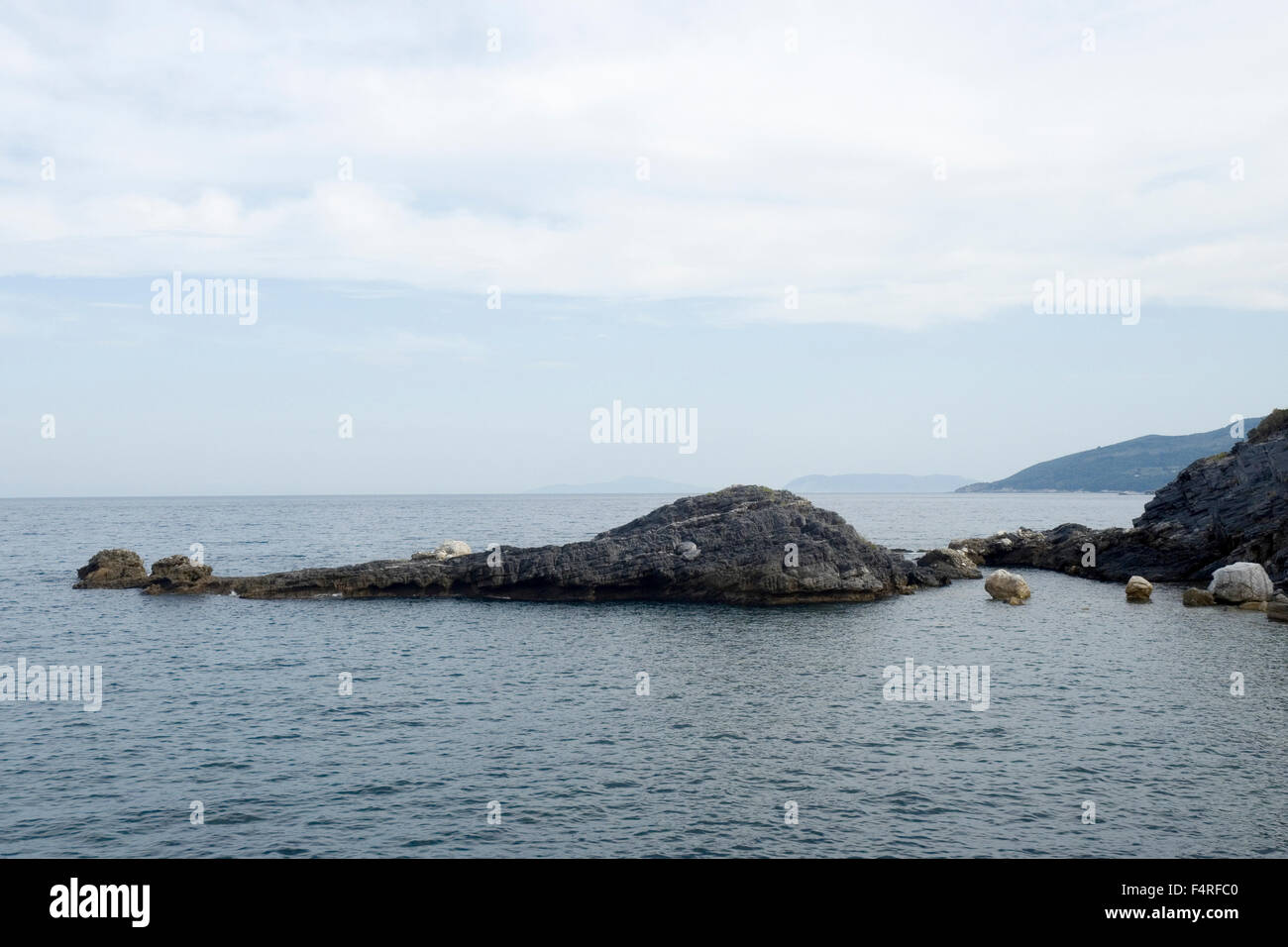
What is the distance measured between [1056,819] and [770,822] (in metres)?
6.85

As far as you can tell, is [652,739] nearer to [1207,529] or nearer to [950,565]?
[950,565]

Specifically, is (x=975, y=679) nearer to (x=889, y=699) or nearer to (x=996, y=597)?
(x=889, y=699)

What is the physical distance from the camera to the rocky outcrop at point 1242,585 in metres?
51.3

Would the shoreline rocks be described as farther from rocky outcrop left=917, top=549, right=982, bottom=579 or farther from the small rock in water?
the small rock in water

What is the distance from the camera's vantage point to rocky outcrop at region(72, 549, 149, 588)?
67.1 m

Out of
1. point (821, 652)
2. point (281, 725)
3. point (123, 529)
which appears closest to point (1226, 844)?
point (821, 652)

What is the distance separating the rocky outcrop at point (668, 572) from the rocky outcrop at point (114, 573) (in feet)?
15.4

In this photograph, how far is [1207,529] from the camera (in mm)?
66125

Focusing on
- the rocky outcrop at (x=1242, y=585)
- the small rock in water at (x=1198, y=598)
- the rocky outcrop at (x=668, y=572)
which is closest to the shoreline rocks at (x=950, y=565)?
the rocky outcrop at (x=668, y=572)

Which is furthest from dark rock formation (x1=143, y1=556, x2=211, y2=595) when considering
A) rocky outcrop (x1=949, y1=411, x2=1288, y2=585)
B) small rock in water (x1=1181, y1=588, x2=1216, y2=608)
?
rocky outcrop (x1=949, y1=411, x2=1288, y2=585)

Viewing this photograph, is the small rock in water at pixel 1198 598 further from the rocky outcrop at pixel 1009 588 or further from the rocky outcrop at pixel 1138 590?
the rocky outcrop at pixel 1009 588

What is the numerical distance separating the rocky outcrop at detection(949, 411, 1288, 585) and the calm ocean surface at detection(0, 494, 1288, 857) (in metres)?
14.2

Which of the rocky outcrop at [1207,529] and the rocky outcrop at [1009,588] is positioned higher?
the rocky outcrop at [1207,529]

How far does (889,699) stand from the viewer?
32125 millimetres
